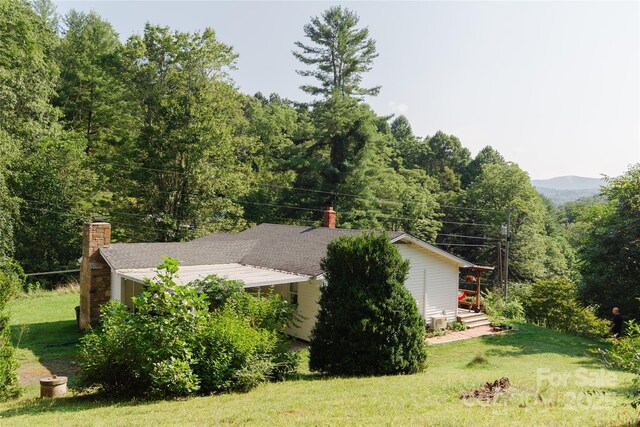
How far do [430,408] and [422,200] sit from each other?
3408 cm

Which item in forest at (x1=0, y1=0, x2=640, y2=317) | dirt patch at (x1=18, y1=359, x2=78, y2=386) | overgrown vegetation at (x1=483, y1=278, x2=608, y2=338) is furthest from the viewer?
forest at (x1=0, y1=0, x2=640, y2=317)

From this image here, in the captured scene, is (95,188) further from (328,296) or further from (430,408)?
(430,408)

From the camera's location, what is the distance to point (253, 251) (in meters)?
19.6

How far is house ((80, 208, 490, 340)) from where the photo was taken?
50.4 feet

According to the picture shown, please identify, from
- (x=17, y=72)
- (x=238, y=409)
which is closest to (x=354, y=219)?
(x=17, y=72)

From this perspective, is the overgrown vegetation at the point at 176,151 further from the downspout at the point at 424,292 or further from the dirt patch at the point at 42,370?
the downspout at the point at 424,292

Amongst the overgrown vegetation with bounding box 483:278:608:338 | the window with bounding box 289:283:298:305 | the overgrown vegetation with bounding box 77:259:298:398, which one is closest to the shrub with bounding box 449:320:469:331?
the overgrown vegetation with bounding box 483:278:608:338

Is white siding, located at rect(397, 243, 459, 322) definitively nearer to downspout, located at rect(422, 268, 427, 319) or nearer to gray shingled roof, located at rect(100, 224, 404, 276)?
downspout, located at rect(422, 268, 427, 319)

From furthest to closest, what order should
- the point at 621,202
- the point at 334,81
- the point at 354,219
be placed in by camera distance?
1. the point at 334,81
2. the point at 354,219
3. the point at 621,202

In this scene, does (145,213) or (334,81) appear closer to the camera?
(145,213)

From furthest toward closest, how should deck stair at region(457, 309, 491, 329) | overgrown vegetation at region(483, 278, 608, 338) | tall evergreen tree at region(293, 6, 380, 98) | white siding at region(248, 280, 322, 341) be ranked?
tall evergreen tree at region(293, 6, 380, 98)
overgrown vegetation at region(483, 278, 608, 338)
deck stair at region(457, 309, 491, 329)
white siding at region(248, 280, 322, 341)

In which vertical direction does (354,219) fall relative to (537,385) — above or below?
above

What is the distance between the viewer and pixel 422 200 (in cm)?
3962

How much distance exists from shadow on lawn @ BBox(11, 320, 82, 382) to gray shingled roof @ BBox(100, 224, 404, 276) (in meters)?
2.93
